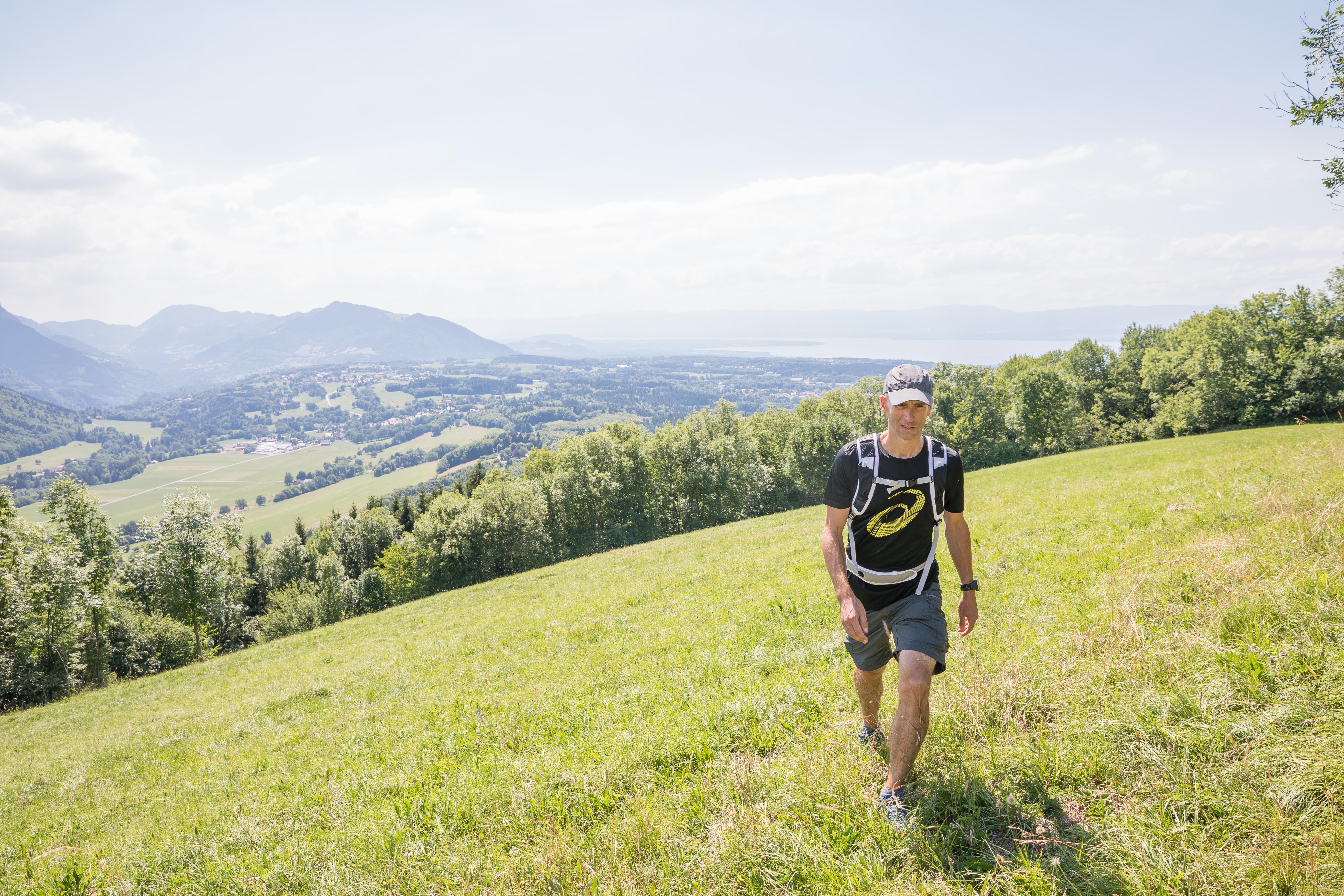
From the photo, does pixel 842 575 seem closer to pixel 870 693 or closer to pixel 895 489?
pixel 895 489

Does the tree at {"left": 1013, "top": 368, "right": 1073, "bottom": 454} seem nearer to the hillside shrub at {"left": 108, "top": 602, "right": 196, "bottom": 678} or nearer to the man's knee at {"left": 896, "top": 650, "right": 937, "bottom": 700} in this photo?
the man's knee at {"left": 896, "top": 650, "right": 937, "bottom": 700}

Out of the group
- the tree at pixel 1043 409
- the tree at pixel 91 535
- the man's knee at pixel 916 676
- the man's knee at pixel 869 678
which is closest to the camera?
the man's knee at pixel 916 676

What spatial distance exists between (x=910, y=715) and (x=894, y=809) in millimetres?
742

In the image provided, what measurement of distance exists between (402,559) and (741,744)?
58921mm

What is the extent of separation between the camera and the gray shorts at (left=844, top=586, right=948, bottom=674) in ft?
13.9

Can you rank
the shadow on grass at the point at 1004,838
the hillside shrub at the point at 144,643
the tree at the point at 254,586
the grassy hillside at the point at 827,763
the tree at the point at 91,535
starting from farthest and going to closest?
the tree at the point at 254,586
the hillside shrub at the point at 144,643
the tree at the point at 91,535
the grassy hillside at the point at 827,763
the shadow on grass at the point at 1004,838

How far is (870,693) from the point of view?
4.89 metres

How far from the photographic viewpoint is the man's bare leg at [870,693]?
4.80 m

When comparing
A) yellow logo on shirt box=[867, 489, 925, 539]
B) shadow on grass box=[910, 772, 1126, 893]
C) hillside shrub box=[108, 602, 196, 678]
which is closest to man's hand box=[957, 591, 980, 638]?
yellow logo on shirt box=[867, 489, 925, 539]

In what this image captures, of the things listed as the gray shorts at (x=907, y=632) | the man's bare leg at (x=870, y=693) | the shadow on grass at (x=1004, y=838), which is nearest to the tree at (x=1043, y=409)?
the man's bare leg at (x=870, y=693)

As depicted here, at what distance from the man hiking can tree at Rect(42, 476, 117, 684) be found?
148 feet

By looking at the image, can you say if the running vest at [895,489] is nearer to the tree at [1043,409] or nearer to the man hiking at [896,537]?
the man hiking at [896,537]

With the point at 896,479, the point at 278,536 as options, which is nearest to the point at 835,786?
the point at 896,479

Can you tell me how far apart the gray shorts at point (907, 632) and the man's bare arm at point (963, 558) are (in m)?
0.27
